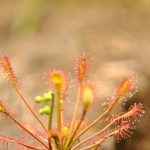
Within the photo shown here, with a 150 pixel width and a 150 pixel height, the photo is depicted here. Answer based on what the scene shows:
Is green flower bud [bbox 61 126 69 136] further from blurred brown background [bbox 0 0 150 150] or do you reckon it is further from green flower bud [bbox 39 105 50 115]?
blurred brown background [bbox 0 0 150 150]

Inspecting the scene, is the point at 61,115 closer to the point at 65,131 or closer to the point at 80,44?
the point at 65,131

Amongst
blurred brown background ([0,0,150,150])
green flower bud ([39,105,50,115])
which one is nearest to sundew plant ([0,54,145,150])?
green flower bud ([39,105,50,115])

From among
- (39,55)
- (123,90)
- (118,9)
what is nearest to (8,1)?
(118,9)

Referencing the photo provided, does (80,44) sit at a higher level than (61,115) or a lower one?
higher

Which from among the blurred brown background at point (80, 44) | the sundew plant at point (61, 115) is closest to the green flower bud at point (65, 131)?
the sundew plant at point (61, 115)

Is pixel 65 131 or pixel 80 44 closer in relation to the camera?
pixel 65 131

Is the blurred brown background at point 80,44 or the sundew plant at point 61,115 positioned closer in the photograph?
the sundew plant at point 61,115

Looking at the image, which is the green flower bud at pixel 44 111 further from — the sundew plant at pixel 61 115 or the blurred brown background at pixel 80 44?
the blurred brown background at pixel 80 44

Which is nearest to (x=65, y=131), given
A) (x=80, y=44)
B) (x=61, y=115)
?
(x=61, y=115)
